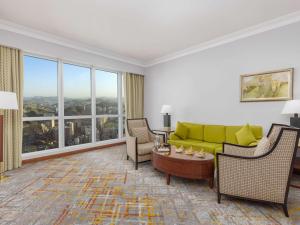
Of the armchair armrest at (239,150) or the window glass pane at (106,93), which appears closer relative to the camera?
the armchair armrest at (239,150)

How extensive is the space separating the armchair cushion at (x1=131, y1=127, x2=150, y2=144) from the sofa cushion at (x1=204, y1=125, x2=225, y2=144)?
1.43 m

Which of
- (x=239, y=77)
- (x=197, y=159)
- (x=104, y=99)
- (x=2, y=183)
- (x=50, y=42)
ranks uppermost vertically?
(x=50, y=42)

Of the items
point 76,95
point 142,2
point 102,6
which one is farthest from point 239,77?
point 76,95

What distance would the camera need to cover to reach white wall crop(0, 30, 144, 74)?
141 inches

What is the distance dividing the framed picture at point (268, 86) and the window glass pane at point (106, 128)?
387 cm

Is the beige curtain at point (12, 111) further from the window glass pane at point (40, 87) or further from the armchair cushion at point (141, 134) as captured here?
the armchair cushion at point (141, 134)

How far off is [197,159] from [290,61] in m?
2.58

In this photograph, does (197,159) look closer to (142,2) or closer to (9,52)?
(142,2)

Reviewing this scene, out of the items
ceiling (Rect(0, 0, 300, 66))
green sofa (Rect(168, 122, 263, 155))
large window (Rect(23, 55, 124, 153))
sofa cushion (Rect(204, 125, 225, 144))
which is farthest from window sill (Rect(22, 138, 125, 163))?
sofa cushion (Rect(204, 125, 225, 144))

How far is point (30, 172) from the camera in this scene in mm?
3381

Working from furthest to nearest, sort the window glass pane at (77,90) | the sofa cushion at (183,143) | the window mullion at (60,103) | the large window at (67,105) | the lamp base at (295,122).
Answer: the window glass pane at (77,90)
the window mullion at (60,103)
the large window at (67,105)
the sofa cushion at (183,143)
the lamp base at (295,122)

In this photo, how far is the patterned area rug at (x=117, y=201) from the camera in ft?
6.42

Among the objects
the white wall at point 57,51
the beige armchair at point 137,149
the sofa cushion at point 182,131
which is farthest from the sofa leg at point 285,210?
the white wall at point 57,51

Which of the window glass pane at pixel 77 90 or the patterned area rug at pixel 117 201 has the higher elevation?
the window glass pane at pixel 77 90
